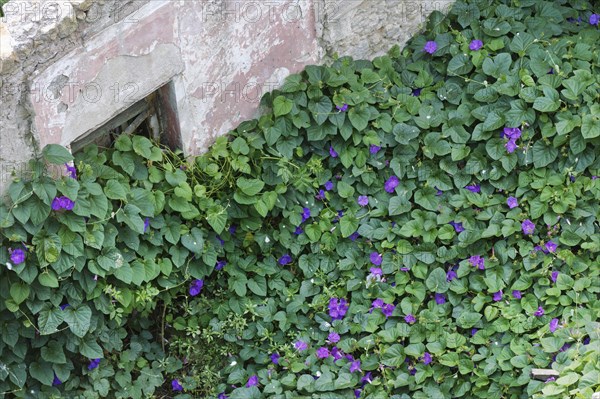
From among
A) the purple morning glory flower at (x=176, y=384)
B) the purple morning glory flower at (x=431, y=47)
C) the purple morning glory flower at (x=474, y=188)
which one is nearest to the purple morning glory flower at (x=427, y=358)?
the purple morning glory flower at (x=474, y=188)

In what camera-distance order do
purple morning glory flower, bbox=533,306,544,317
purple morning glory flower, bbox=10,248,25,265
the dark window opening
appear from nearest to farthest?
purple morning glory flower, bbox=10,248,25,265 → purple morning glory flower, bbox=533,306,544,317 → the dark window opening

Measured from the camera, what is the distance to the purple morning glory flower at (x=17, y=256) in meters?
4.29

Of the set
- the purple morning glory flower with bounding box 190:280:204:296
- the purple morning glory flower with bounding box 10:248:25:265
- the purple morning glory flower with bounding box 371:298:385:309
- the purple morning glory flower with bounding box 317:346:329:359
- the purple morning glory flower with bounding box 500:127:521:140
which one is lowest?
the purple morning glory flower with bounding box 317:346:329:359

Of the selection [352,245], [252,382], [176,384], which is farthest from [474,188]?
[176,384]

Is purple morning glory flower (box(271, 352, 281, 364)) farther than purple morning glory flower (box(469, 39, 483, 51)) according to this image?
No

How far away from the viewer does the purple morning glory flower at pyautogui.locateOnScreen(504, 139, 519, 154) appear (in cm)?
500

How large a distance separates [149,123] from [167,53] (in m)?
0.50

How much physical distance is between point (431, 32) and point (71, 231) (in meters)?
2.44

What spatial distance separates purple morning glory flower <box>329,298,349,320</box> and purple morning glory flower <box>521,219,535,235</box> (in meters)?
1.01

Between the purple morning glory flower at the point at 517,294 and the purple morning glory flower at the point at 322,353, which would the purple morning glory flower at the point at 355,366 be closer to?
the purple morning glory flower at the point at 322,353

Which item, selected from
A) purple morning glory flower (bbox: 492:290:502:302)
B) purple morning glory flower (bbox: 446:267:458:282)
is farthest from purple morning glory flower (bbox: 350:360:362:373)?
purple morning glory flower (bbox: 492:290:502:302)

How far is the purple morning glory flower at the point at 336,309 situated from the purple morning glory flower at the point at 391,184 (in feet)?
2.19

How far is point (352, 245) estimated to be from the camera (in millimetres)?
5125

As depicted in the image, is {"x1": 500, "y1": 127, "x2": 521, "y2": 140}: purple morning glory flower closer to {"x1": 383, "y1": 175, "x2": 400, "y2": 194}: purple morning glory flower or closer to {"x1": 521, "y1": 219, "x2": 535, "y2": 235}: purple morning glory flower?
{"x1": 521, "y1": 219, "x2": 535, "y2": 235}: purple morning glory flower
